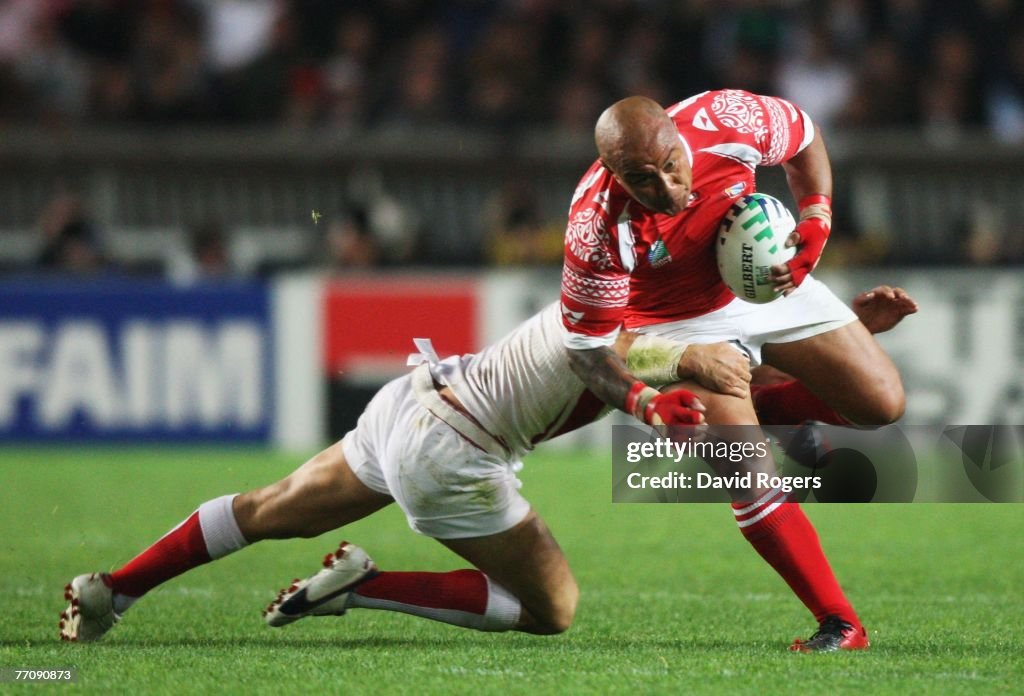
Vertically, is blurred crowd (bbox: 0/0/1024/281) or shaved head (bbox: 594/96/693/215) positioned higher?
blurred crowd (bbox: 0/0/1024/281)

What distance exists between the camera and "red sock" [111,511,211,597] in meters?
5.29

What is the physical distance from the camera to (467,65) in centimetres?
1380

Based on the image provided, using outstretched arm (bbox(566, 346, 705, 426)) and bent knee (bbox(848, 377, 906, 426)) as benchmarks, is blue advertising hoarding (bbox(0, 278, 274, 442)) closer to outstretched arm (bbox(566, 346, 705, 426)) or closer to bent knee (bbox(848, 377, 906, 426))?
bent knee (bbox(848, 377, 906, 426))

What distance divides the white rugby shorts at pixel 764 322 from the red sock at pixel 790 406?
39 centimetres

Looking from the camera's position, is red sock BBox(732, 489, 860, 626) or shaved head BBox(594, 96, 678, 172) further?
red sock BBox(732, 489, 860, 626)

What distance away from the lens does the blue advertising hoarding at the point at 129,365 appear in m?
11.2

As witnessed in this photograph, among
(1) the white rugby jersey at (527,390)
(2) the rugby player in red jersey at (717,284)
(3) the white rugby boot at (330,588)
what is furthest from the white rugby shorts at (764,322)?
(3) the white rugby boot at (330,588)

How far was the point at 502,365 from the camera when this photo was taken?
16.5ft

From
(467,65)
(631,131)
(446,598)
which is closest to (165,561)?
(446,598)

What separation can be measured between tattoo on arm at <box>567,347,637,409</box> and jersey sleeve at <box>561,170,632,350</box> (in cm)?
3

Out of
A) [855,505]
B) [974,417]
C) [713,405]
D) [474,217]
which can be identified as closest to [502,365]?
[713,405]

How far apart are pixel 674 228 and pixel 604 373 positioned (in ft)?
2.29

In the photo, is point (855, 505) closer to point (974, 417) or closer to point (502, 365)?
point (974, 417)

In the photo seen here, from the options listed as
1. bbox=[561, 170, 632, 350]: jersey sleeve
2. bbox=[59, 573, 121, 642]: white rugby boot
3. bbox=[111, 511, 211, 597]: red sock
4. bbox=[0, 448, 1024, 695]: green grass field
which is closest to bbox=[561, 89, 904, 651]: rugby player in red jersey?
bbox=[561, 170, 632, 350]: jersey sleeve
